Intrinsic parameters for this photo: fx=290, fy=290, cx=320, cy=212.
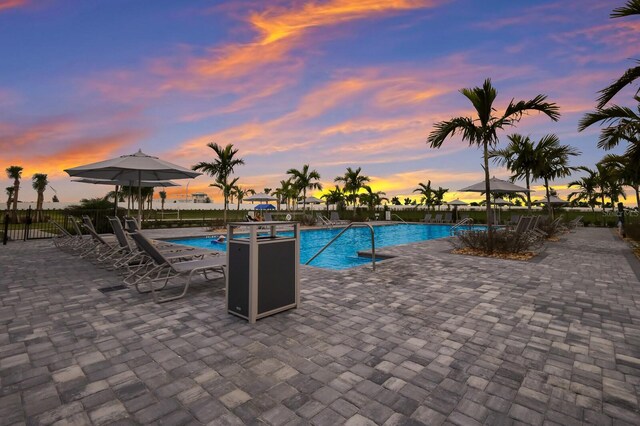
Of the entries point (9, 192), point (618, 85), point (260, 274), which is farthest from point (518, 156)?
point (9, 192)

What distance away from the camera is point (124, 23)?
9.79 meters

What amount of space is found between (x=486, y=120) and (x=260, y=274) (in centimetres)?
908

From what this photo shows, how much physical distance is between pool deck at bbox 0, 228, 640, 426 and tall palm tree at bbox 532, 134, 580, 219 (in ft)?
33.9

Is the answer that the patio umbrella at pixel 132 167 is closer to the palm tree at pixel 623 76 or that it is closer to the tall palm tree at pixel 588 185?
the palm tree at pixel 623 76

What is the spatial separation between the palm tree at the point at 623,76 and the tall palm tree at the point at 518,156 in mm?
6761

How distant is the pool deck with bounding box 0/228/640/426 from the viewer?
2.01 metres

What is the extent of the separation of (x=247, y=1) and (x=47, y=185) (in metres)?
59.7

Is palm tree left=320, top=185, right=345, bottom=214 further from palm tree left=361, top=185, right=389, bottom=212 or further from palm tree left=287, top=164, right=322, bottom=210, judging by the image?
palm tree left=287, top=164, right=322, bottom=210

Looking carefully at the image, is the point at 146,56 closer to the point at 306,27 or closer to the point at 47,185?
the point at 306,27

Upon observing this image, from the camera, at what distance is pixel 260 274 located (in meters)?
3.65

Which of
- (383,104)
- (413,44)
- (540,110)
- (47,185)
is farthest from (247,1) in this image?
(47,185)

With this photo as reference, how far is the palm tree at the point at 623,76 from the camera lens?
585 centimetres

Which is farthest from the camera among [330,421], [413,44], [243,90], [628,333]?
[243,90]

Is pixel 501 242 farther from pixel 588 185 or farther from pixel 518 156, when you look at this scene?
pixel 588 185
